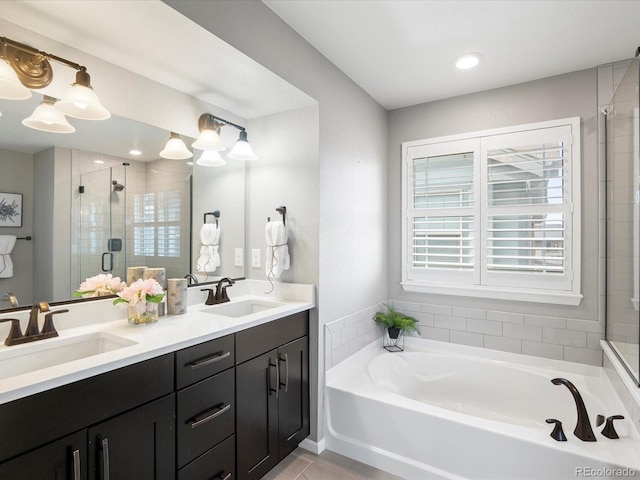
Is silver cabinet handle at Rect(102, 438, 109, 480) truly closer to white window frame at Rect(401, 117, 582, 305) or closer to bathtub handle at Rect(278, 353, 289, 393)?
bathtub handle at Rect(278, 353, 289, 393)

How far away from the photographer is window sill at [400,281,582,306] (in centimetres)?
250

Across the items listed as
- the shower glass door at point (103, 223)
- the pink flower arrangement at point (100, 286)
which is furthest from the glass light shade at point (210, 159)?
the pink flower arrangement at point (100, 286)

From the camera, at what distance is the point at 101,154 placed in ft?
5.86

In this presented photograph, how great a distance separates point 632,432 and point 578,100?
2.13 m

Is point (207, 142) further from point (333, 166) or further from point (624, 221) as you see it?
point (624, 221)

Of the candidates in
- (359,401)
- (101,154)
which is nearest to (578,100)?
(359,401)

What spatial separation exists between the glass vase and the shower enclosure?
2357 mm

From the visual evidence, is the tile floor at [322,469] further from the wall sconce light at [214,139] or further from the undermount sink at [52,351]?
the wall sconce light at [214,139]

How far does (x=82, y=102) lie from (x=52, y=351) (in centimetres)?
105

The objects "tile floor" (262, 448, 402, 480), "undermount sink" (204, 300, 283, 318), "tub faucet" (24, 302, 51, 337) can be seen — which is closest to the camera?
"tub faucet" (24, 302, 51, 337)

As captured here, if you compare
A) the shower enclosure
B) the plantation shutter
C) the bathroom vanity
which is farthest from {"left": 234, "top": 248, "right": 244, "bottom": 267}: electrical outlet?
the shower enclosure

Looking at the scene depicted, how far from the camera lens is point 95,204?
1.75 meters

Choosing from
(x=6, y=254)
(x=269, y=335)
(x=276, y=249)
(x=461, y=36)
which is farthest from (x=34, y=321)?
(x=461, y=36)

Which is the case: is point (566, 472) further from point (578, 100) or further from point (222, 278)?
point (578, 100)
